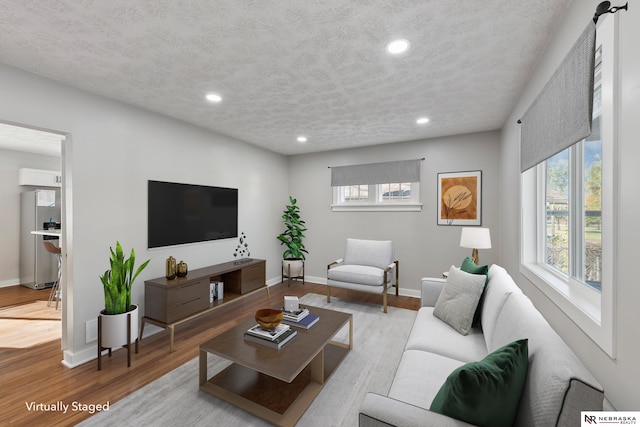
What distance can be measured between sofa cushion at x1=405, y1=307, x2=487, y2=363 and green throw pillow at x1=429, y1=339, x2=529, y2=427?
743 millimetres

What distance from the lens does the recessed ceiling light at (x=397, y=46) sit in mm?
1874

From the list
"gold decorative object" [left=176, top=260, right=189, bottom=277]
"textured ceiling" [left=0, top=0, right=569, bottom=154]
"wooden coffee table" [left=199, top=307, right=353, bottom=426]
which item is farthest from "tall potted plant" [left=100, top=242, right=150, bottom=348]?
"textured ceiling" [left=0, top=0, right=569, bottom=154]

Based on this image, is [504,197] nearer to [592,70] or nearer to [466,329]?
[466,329]

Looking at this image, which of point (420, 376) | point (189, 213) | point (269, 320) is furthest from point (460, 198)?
point (189, 213)

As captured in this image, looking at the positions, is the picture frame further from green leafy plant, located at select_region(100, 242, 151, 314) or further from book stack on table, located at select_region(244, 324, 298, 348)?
green leafy plant, located at select_region(100, 242, 151, 314)

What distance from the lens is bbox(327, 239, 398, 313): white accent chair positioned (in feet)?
12.5

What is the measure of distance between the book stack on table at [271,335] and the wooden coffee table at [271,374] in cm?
4

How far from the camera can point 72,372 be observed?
2.37 metres

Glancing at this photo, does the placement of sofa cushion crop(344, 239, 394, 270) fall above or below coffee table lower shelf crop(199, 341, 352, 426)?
above

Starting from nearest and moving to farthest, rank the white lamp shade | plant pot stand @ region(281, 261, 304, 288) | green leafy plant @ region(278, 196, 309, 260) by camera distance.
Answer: the white lamp shade → plant pot stand @ region(281, 261, 304, 288) → green leafy plant @ region(278, 196, 309, 260)

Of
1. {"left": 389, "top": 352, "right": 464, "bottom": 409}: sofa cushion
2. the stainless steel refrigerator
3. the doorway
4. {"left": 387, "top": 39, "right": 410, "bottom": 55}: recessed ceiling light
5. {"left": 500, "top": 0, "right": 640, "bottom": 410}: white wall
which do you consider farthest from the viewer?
the stainless steel refrigerator

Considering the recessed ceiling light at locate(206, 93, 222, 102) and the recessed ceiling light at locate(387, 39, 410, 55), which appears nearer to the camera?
the recessed ceiling light at locate(387, 39, 410, 55)

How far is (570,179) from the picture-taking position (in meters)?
1.86

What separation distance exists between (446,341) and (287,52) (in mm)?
2351
